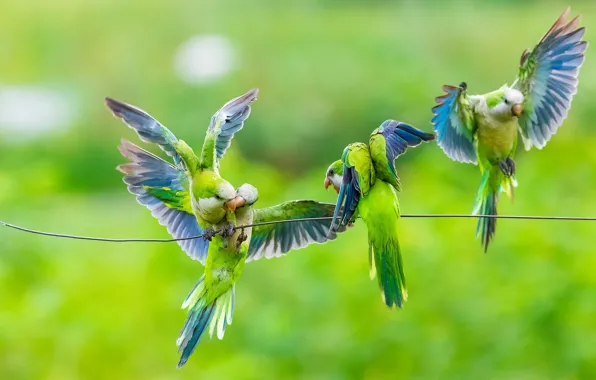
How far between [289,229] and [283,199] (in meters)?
2.36

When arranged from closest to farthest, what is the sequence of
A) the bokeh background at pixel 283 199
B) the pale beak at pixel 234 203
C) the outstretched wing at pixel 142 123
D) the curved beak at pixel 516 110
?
the outstretched wing at pixel 142 123 < the pale beak at pixel 234 203 < the curved beak at pixel 516 110 < the bokeh background at pixel 283 199

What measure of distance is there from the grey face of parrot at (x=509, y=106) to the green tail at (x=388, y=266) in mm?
299

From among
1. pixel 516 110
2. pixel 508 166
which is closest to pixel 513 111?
pixel 516 110

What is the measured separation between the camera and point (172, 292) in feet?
10.9

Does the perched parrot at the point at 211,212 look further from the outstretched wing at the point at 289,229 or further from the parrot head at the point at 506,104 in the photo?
the parrot head at the point at 506,104

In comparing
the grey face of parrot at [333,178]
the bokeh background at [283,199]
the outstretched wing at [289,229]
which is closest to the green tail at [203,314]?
the outstretched wing at [289,229]

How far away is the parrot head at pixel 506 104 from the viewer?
1460mm

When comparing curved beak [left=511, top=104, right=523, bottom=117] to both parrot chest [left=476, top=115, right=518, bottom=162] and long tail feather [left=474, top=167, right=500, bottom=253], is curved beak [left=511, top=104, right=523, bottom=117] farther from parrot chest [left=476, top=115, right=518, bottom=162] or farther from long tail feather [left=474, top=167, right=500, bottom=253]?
long tail feather [left=474, top=167, right=500, bottom=253]

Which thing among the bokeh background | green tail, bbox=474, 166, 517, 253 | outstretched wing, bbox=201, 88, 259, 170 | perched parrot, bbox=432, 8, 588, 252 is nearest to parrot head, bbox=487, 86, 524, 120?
perched parrot, bbox=432, 8, 588, 252

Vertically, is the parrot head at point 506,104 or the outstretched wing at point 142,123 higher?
the parrot head at point 506,104

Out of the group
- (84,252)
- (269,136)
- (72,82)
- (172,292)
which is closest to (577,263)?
(172,292)

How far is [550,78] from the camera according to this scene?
1507 millimetres

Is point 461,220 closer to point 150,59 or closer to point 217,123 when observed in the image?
point 217,123

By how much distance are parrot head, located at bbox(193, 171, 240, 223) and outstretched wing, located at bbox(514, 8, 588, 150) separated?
50 centimetres
